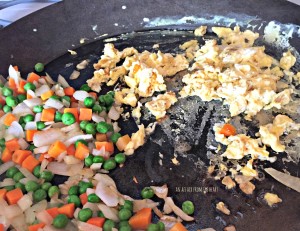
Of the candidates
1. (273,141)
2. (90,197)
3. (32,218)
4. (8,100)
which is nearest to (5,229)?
(32,218)

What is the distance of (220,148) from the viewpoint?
2281 millimetres

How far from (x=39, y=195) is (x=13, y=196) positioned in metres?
0.12

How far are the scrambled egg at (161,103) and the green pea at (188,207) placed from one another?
0.59 metres

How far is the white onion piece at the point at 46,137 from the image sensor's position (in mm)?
2268

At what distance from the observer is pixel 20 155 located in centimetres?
222

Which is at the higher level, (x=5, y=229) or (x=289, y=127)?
(x=289, y=127)

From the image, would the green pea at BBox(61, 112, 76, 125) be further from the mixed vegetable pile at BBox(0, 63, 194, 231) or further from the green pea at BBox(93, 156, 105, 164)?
the green pea at BBox(93, 156, 105, 164)

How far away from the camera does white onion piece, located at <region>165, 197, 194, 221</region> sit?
6.57 feet

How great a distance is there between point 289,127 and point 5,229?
4.96 ft

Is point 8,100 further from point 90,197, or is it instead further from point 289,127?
point 289,127

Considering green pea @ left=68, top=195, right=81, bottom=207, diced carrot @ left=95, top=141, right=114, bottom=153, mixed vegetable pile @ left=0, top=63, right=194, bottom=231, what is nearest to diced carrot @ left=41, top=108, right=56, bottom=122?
mixed vegetable pile @ left=0, top=63, right=194, bottom=231

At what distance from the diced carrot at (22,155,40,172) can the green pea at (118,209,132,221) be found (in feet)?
1.80

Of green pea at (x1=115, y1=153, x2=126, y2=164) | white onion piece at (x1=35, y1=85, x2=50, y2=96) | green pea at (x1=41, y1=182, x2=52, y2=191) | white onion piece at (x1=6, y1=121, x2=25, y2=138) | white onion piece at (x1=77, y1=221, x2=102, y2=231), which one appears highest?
white onion piece at (x1=35, y1=85, x2=50, y2=96)

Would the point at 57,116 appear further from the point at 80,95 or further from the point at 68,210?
the point at 68,210
